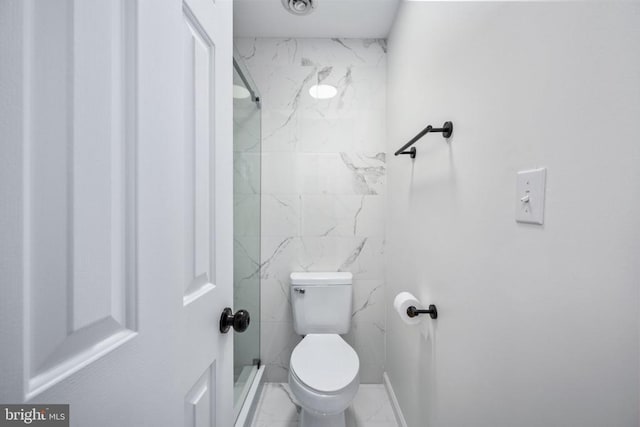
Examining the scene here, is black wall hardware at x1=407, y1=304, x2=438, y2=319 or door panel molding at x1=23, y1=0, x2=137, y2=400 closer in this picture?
door panel molding at x1=23, y1=0, x2=137, y2=400

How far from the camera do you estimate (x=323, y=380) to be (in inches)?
46.7

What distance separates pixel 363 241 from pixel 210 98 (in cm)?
134

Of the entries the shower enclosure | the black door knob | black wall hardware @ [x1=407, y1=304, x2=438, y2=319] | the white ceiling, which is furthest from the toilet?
the white ceiling

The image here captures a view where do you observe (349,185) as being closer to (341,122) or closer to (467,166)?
(341,122)

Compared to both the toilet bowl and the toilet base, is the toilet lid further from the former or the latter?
the toilet base

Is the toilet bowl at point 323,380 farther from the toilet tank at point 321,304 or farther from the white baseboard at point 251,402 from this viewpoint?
the white baseboard at point 251,402

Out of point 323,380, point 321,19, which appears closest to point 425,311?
point 323,380

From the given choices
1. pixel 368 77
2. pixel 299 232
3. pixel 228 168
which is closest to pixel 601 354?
pixel 228 168

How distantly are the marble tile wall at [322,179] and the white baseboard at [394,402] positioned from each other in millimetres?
63

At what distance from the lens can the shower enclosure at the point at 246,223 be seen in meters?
1.44

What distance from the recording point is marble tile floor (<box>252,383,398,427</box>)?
1483mm

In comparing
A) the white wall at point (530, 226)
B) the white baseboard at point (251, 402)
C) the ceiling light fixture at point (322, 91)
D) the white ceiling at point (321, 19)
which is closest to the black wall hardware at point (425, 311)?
the white wall at point (530, 226)

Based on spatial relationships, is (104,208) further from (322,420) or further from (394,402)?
(394,402)

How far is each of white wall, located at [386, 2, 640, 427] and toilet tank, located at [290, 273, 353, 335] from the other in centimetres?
65
